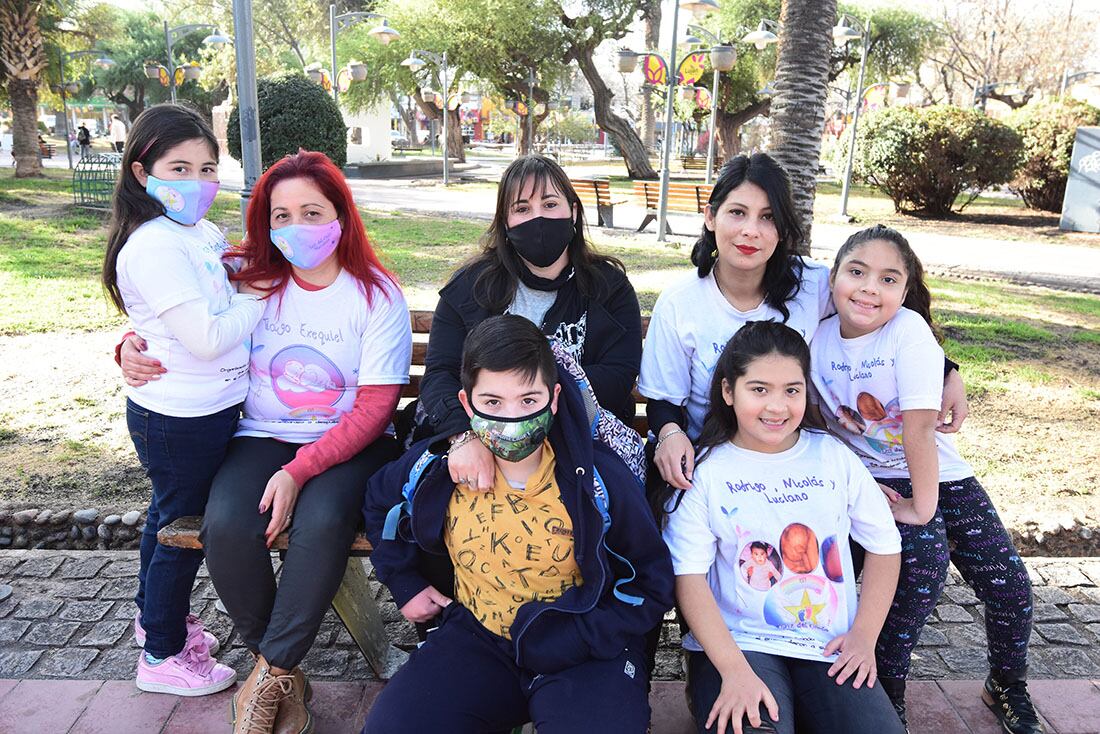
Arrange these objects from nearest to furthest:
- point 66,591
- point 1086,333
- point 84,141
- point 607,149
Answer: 1. point 66,591
2. point 1086,333
3. point 84,141
4. point 607,149

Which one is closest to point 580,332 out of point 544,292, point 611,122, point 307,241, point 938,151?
point 544,292

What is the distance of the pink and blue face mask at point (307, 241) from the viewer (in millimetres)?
2785

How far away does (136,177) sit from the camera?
275 cm

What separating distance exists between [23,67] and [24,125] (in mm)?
1418

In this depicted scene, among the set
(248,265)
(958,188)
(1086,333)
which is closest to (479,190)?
(958,188)

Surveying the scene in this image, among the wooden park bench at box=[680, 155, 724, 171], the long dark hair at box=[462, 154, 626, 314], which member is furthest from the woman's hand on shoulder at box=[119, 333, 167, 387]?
the wooden park bench at box=[680, 155, 724, 171]

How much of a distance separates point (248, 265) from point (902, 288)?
7.11 ft

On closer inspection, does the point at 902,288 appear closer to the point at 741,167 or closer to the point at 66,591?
the point at 741,167

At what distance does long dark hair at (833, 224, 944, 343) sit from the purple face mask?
65.8 inches

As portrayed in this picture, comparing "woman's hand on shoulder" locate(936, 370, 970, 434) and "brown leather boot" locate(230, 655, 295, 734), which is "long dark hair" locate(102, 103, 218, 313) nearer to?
"brown leather boot" locate(230, 655, 295, 734)

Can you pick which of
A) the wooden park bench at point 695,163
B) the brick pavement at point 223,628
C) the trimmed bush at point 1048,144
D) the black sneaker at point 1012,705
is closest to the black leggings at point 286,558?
the brick pavement at point 223,628

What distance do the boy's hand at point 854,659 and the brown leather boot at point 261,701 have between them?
1640 mm

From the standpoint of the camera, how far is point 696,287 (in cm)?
288

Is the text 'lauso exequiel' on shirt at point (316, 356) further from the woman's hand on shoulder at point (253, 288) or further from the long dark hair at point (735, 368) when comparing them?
the long dark hair at point (735, 368)
